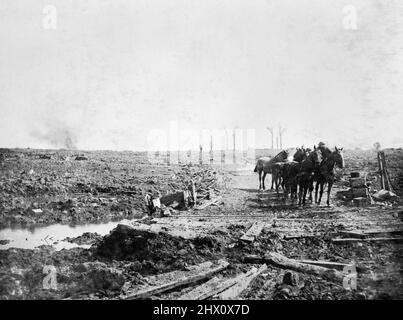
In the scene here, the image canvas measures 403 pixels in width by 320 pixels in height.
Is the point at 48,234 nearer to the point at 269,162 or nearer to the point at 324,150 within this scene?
the point at 324,150

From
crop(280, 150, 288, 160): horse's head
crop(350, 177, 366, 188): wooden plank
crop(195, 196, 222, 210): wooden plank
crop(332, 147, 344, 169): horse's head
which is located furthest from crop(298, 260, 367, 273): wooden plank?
crop(280, 150, 288, 160): horse's head

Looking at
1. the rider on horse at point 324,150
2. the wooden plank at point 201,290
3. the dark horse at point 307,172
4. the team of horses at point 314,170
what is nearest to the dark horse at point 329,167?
the team of horses at point 314,170

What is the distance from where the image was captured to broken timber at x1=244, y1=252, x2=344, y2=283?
6758mm

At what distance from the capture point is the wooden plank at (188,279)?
627cm

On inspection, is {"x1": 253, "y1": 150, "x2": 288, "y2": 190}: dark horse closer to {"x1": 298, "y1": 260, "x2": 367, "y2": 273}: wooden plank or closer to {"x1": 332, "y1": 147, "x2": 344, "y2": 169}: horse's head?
{"x1": 332, "y1": 147, "x2": 344, "y2": 169}: horse's head

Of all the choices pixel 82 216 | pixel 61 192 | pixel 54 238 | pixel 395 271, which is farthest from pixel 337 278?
pixel 61 192

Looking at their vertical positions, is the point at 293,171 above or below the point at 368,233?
above

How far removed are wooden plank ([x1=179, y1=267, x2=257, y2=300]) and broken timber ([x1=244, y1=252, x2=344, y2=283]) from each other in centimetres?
98

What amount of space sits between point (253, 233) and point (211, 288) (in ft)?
11.0

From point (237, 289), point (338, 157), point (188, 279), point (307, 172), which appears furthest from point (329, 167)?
point (188, 279)

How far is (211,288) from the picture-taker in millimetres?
6363

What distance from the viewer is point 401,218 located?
34.7ft

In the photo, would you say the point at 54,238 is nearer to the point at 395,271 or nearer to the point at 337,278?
the point at 337,278
